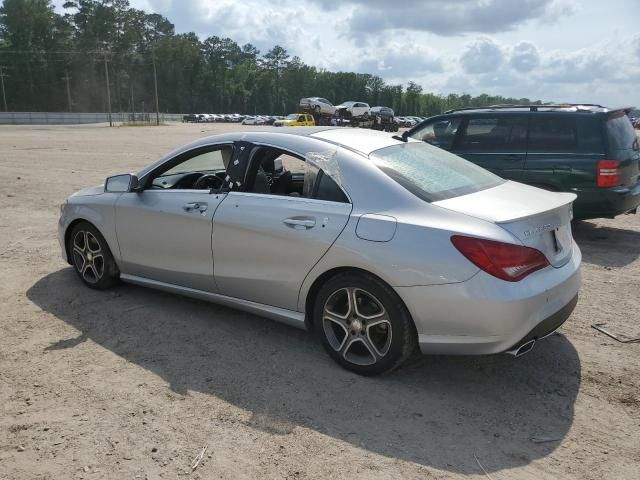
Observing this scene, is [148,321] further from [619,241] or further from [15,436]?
[619,241]

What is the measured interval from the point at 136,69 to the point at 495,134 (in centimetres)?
11537

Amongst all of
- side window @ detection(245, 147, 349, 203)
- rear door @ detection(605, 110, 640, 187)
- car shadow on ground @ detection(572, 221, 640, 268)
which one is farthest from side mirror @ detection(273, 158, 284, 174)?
rear door @ detection(605, 110, 640, 187)

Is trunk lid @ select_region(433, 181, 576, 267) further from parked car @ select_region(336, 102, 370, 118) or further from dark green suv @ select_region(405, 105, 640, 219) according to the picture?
parked car @ select_region(336, 102, 370, 118)

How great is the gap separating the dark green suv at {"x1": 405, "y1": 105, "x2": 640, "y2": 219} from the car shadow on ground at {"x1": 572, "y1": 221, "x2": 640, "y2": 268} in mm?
441

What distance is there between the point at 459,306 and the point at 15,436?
8.52ft

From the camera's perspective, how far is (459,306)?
3.21 m

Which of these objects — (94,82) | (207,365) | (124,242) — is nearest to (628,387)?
(207,365)

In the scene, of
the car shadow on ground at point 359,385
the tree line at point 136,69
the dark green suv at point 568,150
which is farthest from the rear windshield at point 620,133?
the tree line at point 136,69

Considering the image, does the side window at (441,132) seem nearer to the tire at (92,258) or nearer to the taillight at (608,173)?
the taillight at (608,173)

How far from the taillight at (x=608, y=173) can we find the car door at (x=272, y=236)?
14.9 feet

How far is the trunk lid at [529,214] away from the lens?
3309 mm

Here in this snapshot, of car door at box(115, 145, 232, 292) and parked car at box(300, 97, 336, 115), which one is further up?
parked car at box(300, 97, 336, 115)

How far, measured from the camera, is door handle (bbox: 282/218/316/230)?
3.77 m

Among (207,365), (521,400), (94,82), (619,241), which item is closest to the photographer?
(521,400)
